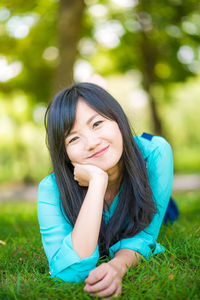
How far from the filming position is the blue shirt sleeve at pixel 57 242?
1.75 metres

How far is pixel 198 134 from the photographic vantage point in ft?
67.6

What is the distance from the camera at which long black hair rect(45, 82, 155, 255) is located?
2.03 m

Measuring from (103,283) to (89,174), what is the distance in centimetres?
59

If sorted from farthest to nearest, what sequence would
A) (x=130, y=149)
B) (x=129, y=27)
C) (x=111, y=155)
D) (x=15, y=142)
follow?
(x=15, y=142) → (x=129, y=27) → (x=130, y=149) → (x=111, y=155)

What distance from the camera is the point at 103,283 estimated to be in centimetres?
157

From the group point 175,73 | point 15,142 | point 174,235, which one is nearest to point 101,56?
point 175,73

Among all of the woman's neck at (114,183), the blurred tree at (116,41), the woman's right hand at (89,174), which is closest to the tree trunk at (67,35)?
the blurred tree at (116,41)

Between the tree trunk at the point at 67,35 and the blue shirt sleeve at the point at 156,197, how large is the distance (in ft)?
14.5

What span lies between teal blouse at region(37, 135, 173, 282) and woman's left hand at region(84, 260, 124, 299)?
0.49ft

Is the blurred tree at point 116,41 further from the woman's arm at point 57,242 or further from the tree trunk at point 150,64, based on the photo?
the woman's arm at point 57,242

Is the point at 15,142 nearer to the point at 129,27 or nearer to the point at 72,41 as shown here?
the point at 129,27

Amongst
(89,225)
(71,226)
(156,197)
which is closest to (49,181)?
(71,226)

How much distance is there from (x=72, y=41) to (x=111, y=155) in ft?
17.2

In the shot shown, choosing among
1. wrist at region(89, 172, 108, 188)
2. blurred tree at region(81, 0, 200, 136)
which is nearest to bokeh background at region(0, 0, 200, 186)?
blurred tree at region(81, 0, 200, 136)
